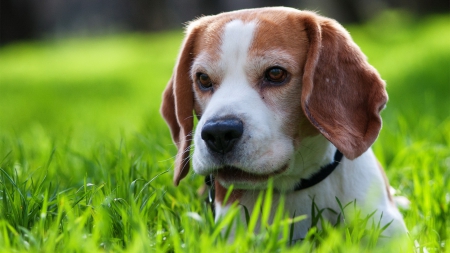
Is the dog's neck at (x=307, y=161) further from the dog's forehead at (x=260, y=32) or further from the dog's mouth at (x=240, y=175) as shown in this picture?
the dog's forehead at (x=260, y=32)

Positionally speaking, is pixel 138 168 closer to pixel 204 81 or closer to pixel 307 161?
pixel 204 81

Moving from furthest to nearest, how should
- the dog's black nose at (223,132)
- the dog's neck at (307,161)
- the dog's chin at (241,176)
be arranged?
the dog's neck at (307,161)
the dog's chin at (241,176)
the dog's black nose at (223,132)

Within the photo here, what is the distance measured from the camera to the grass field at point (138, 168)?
9.26 feet

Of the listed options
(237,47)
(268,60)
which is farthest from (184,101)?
(268,60)

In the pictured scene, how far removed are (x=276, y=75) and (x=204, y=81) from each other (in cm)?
46

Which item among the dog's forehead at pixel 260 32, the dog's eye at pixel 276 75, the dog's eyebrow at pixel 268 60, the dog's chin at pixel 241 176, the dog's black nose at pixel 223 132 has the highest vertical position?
the dog's forehead at pixel 260 32

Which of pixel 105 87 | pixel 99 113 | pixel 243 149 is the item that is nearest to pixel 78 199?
pixel 243 149

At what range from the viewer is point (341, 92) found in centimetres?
349

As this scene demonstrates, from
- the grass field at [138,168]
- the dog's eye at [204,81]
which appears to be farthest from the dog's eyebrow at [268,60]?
the grass field at [138,168]

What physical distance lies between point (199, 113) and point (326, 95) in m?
0.84

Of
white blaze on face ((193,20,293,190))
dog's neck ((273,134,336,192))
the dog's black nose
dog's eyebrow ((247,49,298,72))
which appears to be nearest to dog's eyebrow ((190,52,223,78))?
white blaze on face ((193,20,293,190))

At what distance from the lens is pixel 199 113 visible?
154 inches

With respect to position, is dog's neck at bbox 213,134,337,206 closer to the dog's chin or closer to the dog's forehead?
the dog's chin

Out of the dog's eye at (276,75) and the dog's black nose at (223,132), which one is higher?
the dog's eye at (276,75)
